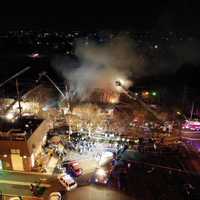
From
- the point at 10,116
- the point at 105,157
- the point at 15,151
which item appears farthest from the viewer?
the point at 10,116

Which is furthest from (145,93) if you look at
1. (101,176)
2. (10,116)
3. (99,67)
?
(101,176)

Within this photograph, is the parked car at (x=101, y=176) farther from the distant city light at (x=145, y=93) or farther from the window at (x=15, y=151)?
the distant city light at (x=145, y=93)

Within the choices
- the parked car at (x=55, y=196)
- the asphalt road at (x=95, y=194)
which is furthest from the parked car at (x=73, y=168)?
the parked car at (x=55, y=196)

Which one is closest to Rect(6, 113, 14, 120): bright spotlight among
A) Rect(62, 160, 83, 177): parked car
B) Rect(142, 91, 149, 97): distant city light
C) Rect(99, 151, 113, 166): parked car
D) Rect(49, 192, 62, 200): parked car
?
Rect(62, 160, 83, 177): parked car

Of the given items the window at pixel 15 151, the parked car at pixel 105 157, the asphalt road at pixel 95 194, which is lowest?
the asphalt road at pixel 95 194

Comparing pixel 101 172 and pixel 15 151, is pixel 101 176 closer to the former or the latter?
pixel 101 172

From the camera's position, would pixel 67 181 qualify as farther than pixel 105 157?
No

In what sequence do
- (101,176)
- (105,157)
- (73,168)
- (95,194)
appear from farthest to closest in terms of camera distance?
(105,157) < (73,168) < (101,176) < (95,194)
